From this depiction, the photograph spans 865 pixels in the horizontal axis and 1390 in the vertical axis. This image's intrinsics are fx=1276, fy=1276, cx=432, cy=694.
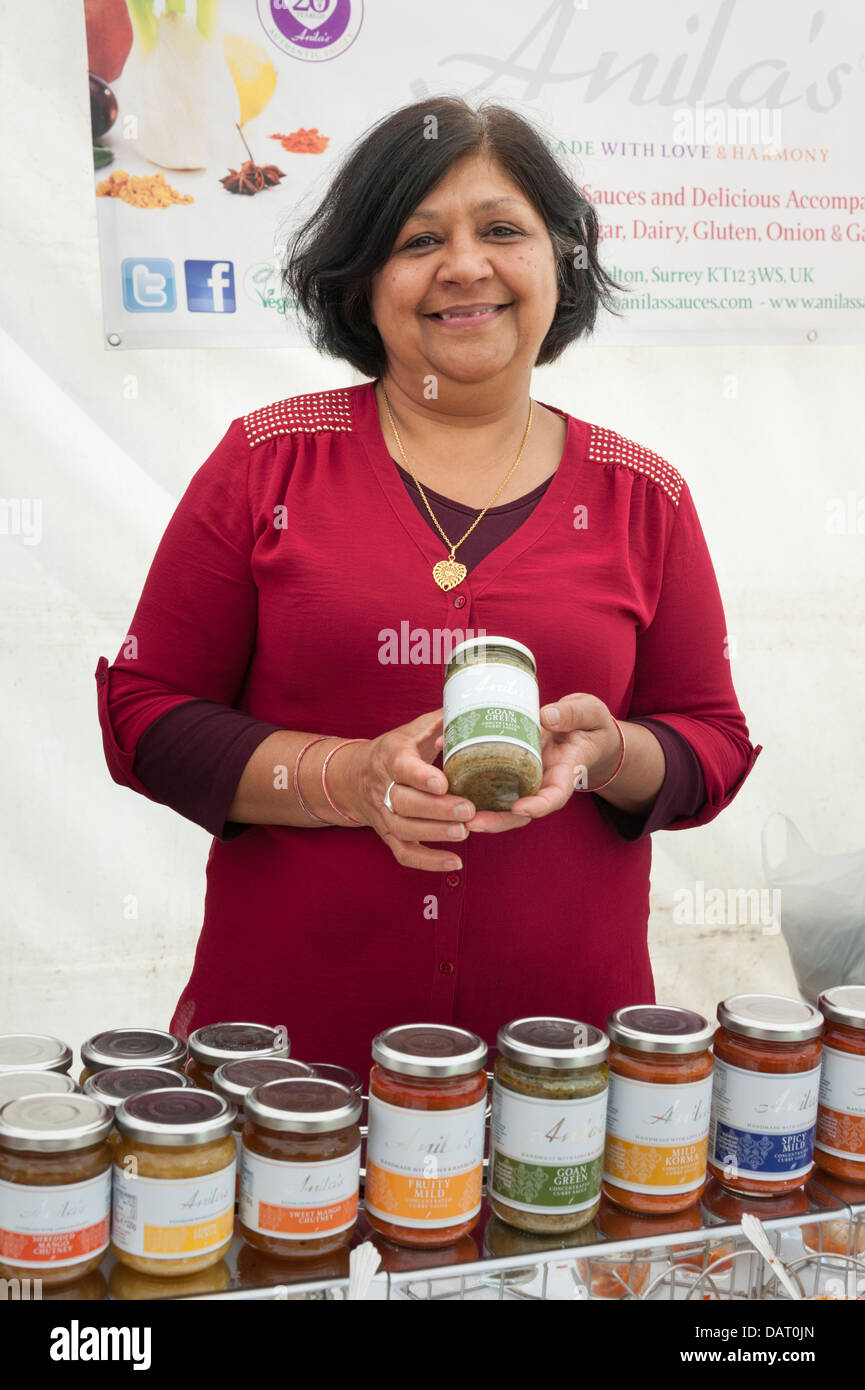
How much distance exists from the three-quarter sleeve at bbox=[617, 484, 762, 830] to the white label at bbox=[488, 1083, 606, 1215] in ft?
1.62

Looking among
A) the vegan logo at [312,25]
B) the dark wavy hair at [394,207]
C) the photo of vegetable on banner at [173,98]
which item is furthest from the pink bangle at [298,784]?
the vegan logo at [312,25]

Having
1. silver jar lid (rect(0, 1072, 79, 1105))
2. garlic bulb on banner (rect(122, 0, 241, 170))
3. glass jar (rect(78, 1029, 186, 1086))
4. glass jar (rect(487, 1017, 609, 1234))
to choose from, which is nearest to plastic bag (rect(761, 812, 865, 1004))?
glass jar (rect(487, 1017, 609, 1234))

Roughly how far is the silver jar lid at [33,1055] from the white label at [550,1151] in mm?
369

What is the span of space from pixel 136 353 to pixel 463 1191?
163cm

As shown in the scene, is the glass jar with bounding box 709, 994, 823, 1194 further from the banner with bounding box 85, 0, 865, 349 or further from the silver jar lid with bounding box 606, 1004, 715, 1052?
the banner with bounding box 85, 0, 865, 349

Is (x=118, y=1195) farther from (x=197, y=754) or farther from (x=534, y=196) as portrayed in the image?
(x=534, y=196)

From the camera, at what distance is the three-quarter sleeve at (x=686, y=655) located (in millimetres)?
1409

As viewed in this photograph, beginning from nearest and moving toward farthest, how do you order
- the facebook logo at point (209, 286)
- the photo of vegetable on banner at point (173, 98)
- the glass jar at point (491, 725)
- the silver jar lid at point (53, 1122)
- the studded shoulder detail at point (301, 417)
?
the silver jar lid at point (53, 1122), the glass jar at point (491, 725), the studded shoulder detail at point (301, 417), the photo of vegetable on banner at point (173, 98), the facebook logo at point (209, 286)

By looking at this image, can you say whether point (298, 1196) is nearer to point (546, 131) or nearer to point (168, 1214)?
point (168, 1214)

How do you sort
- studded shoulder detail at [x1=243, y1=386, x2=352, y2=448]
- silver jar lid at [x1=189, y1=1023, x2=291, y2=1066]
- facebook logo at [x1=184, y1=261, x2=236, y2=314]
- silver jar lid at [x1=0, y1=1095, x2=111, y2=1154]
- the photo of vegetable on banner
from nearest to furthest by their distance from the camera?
silver jar lid at [x1=0, y1=1095, x2=111, y2=1154], silver jar lid at [x1=189, y1=1023, x2=291, y2=1066], studded shoulder detail at [x1=243, y1=386, x2=352, y2=448], the photo of vegetable on banner, facebook logo at [x1=184, y1=261, x2=236, y2=314]

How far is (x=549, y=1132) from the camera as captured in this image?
963 mm

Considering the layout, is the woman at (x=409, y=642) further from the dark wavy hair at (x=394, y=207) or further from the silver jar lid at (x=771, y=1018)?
the silver jar lid at (x=771, y=1018)

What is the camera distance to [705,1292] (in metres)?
1.04

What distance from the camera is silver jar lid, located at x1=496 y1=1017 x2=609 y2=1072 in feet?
3.16
